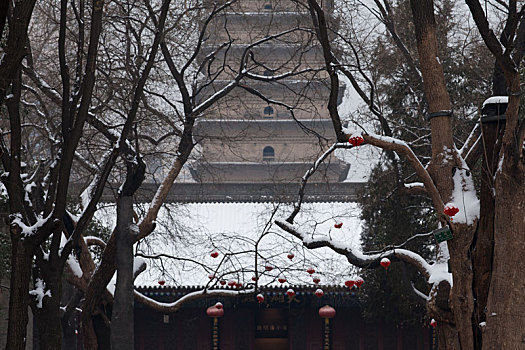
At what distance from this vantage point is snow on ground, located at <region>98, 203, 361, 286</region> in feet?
48.0

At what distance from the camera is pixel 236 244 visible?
55.5 ft

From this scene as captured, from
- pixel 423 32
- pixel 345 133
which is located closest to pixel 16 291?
pixel 345 133

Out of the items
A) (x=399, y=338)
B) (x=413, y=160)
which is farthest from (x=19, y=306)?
(x=399, y=338)

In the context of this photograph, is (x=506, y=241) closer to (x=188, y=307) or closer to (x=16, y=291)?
(x=16, y=291)

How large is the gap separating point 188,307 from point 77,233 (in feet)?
29.9

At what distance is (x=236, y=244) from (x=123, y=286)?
862 cm

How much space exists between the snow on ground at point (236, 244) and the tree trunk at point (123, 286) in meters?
4.74

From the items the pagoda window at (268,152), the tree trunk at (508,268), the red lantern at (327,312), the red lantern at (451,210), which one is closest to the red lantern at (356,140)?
the red lantern at (451,210)

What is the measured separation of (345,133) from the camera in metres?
7.37

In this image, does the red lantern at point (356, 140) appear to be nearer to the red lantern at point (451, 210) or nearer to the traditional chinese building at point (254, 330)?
the red lantern at point (451, 210)

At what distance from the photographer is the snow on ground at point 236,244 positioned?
48.0 ft

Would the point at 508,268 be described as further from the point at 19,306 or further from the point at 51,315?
the point at 51,315

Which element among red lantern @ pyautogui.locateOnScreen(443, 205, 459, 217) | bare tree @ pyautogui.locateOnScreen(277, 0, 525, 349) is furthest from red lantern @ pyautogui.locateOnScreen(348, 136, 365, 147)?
red lantern @ pyautogui.locateOnScreen(443, 205, 459, 217)

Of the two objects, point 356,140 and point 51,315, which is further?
point 51,315
